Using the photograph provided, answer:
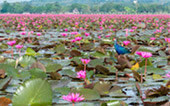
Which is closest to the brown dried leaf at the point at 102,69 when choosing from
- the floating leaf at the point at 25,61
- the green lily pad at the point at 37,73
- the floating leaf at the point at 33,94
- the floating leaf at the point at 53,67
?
the floating leaf at the point at 53,67

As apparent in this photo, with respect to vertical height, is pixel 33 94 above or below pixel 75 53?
above

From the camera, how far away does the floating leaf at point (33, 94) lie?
5.80ft

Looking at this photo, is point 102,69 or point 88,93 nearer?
point 88,93

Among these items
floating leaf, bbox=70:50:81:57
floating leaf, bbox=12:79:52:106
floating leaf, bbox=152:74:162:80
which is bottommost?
floating leaf, bbox=152:74:162:80

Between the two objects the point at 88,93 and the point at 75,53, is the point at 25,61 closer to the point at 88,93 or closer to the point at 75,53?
the point at 75,53

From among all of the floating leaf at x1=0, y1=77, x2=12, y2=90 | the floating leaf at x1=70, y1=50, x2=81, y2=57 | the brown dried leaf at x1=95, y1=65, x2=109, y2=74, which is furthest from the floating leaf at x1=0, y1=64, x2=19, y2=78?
the floating leaf at x1=70, y1=50, x2=81, y2=57

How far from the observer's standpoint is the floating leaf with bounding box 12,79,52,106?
1.77m

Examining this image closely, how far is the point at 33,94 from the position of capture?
179 cm

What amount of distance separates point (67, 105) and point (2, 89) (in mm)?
641

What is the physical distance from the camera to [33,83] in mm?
1813

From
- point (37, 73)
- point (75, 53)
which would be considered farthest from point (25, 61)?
point (75, 53)

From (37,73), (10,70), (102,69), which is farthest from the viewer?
(102,69)

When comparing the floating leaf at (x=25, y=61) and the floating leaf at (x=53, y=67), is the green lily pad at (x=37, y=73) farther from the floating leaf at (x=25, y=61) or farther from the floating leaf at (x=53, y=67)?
the floating leaf at (x=25, y=61)

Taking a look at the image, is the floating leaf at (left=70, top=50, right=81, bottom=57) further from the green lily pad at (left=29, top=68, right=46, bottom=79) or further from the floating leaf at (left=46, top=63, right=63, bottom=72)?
the green lily pad at (left=29, top=68, right=46, bottom=79)
